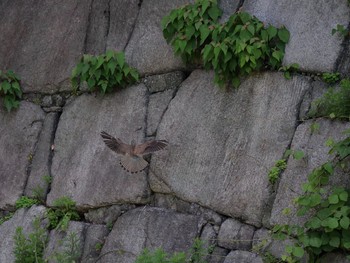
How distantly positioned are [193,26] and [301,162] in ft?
3.81

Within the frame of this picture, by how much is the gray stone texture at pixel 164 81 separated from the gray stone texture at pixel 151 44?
0.11 ft

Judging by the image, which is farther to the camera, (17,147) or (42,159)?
(17,147)

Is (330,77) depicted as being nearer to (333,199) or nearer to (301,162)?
(301,162)

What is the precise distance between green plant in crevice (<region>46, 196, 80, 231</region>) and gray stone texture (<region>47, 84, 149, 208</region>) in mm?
61

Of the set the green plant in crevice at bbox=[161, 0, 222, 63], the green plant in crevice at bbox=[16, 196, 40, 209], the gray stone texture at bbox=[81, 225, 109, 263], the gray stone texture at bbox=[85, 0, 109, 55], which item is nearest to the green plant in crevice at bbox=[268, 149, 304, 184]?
the green plant in crevice at bbox=[161, 0, 222, 63]

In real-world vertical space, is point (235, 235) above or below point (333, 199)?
below

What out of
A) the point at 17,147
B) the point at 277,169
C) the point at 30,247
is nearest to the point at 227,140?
the point at 277,169

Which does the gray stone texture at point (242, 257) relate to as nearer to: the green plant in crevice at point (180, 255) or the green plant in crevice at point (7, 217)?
the green plant in crevice at point (180, 255)

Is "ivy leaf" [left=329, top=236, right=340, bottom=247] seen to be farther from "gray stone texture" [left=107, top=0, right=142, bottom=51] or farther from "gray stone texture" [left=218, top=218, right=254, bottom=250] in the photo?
"gray stone texture" [left=107, top=0, right=142, bottom=51]

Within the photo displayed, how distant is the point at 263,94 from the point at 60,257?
1563 millimetres

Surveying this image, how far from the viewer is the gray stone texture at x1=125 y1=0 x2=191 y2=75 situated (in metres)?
5.09

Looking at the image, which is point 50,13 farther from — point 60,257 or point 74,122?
point 60,257

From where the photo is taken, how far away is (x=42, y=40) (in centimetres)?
584

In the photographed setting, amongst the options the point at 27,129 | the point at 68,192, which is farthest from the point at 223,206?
the point at 27,129
